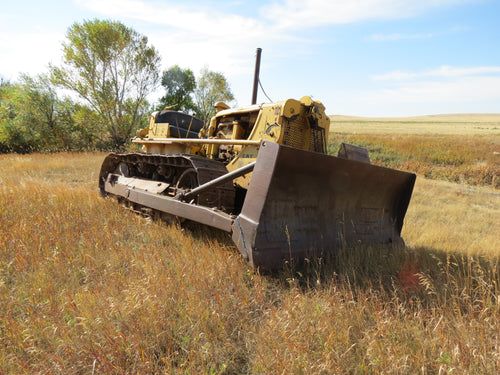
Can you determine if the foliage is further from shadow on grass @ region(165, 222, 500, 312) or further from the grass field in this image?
shadow on grass @ region(165, 222, 500, 312)

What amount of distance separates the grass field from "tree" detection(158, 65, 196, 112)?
28.2 meters

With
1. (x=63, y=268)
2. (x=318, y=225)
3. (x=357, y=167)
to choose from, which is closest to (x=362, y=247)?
(x=318, y=225)

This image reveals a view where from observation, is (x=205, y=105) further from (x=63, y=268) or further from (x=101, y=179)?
(x=63, y=268)

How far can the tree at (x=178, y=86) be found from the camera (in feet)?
97.2

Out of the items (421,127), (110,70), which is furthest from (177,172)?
(421,127)

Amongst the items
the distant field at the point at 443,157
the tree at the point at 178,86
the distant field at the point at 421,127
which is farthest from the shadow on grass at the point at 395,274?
the distant field at the point at 421,127

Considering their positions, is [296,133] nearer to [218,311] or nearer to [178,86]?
[218,311]

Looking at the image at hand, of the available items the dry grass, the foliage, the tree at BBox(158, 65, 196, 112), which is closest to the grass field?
the dry grass

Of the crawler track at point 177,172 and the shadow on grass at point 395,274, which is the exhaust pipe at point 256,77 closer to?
the crawler track at point 177,172

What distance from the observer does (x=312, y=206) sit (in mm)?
3188

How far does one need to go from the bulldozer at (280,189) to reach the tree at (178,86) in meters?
26.3

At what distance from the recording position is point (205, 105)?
32.9 metres

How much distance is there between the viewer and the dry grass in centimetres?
180

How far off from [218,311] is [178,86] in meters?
30.7
